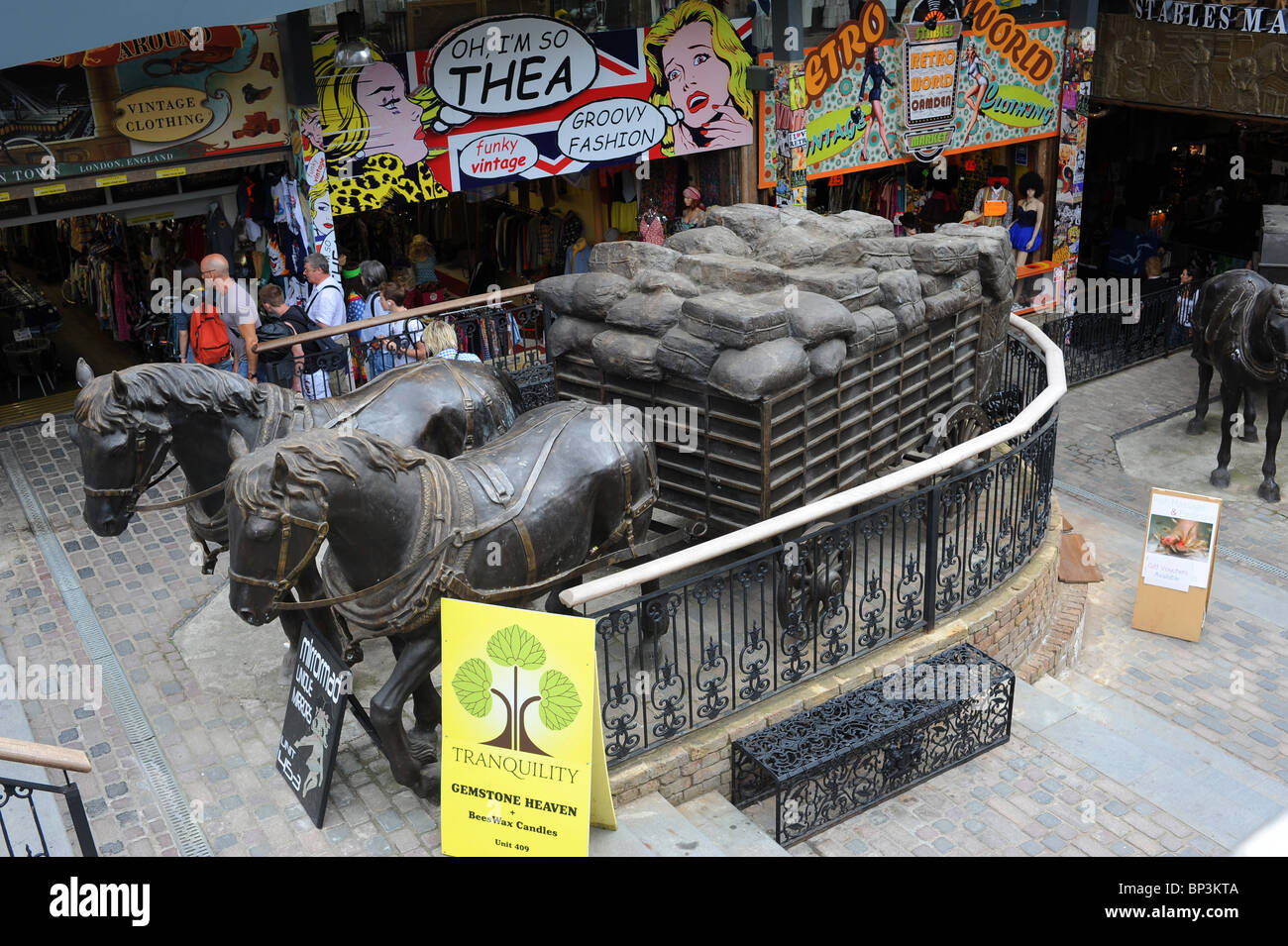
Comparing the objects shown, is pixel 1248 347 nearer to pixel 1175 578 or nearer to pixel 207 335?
pixel 1175 578

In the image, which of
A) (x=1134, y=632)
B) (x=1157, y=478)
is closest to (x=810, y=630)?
(x=1134, y=632)

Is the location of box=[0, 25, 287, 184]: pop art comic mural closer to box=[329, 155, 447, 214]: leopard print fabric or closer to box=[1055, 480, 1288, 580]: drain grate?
box=[329, 155, 447, 214]: leopard print fabric

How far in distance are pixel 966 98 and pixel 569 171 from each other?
19.4 feet

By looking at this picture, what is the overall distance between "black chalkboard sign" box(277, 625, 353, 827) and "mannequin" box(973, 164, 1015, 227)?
12035mm

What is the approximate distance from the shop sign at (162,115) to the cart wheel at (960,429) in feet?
23.1

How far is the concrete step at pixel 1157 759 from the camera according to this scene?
741cm

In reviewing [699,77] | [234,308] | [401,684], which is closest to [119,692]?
[401,684]

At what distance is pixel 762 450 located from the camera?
742cm

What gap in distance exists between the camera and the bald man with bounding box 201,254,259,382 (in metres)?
9.91

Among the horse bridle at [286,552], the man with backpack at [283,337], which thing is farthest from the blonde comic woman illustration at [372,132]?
the horse bridle at [286,552]

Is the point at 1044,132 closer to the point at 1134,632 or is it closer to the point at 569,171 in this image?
the point at 569,171

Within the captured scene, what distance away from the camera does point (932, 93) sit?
1588cm

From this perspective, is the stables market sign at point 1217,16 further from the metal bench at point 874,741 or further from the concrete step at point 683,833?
the concrete step at point 683,833

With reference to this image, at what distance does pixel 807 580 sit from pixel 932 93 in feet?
33.2
